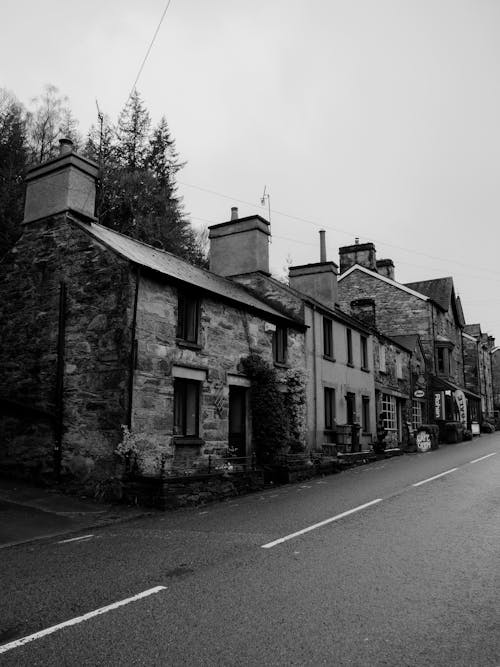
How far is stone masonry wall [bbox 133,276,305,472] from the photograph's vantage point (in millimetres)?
12461

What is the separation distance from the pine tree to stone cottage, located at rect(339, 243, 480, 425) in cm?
2338

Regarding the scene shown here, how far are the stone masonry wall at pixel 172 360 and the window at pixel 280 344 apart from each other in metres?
2.22

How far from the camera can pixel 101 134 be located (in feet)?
117

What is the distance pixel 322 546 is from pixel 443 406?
3275cm

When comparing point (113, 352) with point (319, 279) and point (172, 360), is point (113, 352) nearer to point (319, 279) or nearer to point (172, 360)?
point (172, 360)

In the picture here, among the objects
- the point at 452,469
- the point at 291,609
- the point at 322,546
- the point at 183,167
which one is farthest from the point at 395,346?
the point at 291,609

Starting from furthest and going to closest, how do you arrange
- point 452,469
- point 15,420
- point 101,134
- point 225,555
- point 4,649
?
1. point 101,134
2. point 452,469
3. point 15,420
4. point 225,555
5. point 4,649

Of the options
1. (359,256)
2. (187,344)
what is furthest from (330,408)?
(359,256)

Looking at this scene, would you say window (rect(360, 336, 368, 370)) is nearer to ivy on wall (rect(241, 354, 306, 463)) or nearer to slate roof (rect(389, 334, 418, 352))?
slate roof (rect(389, 334, 418, 352))

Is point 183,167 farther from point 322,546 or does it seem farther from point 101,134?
point 322,546

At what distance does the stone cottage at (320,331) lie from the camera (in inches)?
837

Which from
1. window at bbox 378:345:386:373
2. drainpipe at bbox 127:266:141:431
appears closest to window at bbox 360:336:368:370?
window at bbox 378:345:386:373

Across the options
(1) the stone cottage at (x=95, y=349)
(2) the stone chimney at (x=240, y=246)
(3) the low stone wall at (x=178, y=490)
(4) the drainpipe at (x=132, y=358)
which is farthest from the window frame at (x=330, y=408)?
(4) the drainpipe at (x=132, y=358)

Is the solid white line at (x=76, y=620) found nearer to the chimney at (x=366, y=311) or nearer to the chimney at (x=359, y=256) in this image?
the chimney at (x=366, y=311)
